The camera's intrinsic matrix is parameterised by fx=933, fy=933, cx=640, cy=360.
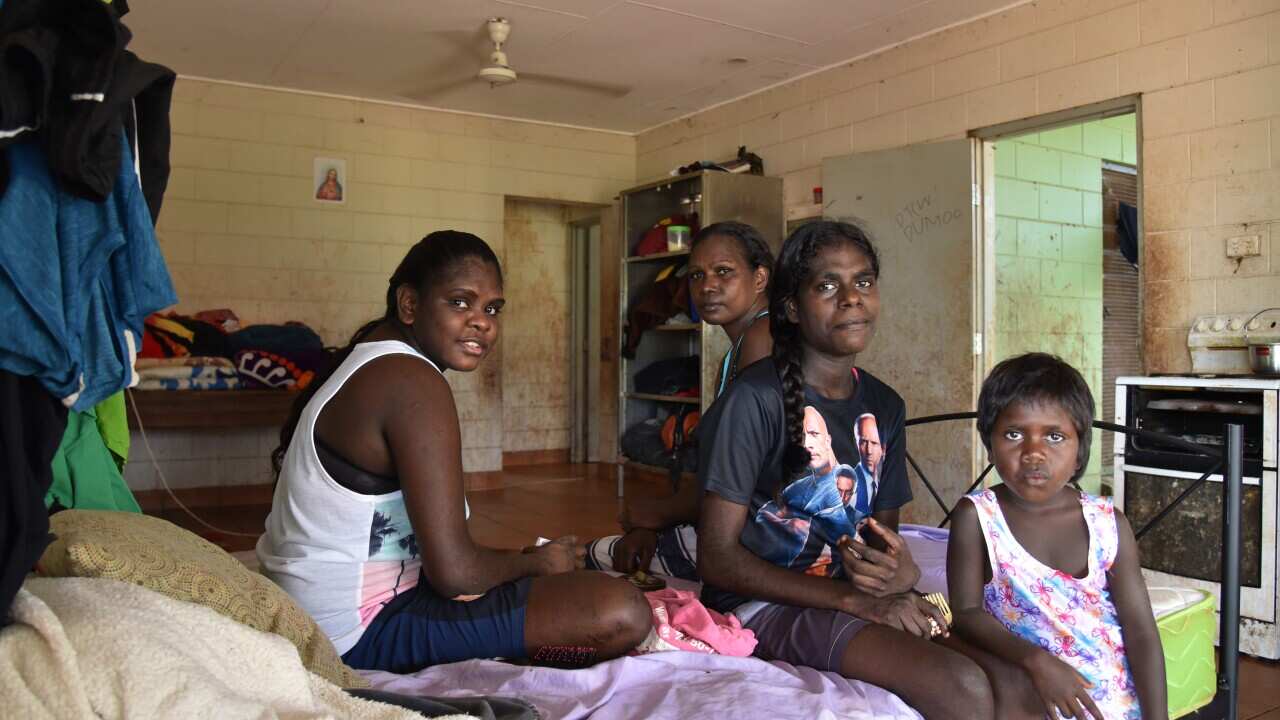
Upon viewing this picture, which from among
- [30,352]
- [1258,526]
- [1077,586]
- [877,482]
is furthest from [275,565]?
[1258,526]

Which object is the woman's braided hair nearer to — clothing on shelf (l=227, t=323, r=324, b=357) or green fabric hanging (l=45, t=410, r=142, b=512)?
green fabric hanging (l=45, t=410, r=142, b=512)

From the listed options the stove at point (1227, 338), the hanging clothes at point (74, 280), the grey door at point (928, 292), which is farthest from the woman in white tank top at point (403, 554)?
the grey door at point (928, 292)

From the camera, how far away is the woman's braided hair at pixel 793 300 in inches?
77.3

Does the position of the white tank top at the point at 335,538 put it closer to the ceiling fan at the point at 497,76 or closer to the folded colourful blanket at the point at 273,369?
the ceiling fan at the point at 497,76

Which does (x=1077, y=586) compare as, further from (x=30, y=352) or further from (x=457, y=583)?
(x=30, y=352)

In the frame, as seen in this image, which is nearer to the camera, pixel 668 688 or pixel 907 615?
pixel 668 688

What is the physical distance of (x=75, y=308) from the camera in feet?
4.16

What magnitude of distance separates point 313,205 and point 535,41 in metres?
2.20

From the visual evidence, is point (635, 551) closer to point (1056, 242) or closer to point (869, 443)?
point (869, 443)

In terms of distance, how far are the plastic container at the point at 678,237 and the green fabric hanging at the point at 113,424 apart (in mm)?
4826

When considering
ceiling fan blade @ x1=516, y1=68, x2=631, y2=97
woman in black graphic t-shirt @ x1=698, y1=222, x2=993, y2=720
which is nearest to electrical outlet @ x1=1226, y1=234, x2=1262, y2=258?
woman in black graphic t-shirt @ x1=698, y1=222, x2=993, y2=720

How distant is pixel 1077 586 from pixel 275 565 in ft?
5.12

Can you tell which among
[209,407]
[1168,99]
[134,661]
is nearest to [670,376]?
[209,407]

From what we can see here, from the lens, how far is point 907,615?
6.04ft
